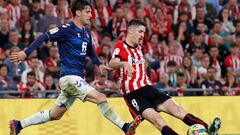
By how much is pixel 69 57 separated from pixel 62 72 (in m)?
0.28

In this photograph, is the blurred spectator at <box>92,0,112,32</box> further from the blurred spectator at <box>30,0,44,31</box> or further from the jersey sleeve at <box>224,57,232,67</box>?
the jersey sleeve at <box>224,57,232,67</box>

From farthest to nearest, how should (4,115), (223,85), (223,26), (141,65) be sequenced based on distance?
1. (223,26)
2. (223,85)
3. (4,115)
4. (141,65)

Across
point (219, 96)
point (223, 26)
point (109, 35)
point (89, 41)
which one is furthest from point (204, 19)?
point (89, 41)

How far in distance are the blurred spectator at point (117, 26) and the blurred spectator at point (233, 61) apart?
2572mm

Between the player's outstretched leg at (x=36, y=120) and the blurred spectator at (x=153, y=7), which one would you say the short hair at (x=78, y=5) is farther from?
the blurred spectator at (x=153, y=7)

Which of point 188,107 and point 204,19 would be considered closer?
point 188,107

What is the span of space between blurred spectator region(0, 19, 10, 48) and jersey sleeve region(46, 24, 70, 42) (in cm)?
596

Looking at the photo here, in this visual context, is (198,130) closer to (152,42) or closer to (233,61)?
(233,61)

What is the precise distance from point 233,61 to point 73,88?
24.8ft

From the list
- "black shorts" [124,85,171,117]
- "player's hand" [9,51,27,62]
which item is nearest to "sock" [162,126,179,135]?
"black shorts" [124,85,171,117]

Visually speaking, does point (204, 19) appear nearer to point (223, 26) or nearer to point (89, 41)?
point (223, 26)

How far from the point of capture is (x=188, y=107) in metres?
17.2

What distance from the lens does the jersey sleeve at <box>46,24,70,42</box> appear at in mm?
13242

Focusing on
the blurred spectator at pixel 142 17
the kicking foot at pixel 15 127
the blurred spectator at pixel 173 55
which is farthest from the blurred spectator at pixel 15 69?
the kicking foot at pixel 15 127
